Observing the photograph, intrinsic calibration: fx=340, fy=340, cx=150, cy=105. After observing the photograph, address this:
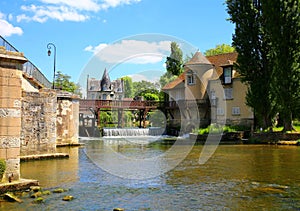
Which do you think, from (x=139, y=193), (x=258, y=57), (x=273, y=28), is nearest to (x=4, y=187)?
(x=139, y=193)

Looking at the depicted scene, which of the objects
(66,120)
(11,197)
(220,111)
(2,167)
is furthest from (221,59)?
(11,197)

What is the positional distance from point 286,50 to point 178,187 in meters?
21.8

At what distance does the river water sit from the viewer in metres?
8.43

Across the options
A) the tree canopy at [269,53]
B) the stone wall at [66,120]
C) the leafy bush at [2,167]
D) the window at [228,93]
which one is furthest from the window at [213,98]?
the leafy bush at [2,167]

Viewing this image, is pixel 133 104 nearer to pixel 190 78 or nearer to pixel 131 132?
pixel 131 132

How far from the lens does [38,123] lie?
1769cm

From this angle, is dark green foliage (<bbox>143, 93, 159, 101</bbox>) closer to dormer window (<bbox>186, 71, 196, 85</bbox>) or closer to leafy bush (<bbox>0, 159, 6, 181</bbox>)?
dormer window (<bbox>186, 71, 196, 85</bbox>)

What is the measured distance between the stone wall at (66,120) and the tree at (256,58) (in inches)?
655

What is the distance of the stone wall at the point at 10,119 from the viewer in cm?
962

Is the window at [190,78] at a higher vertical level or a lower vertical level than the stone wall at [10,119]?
higher

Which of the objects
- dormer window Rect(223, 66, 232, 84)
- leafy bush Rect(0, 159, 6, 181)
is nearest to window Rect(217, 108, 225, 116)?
dormer window Rect(223, 66, 232, 84)

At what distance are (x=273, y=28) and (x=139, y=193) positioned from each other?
2344 centimetres

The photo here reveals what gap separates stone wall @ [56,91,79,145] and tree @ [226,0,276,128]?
54.6 feet

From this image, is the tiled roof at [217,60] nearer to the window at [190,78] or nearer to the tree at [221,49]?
the window at [190,78]
